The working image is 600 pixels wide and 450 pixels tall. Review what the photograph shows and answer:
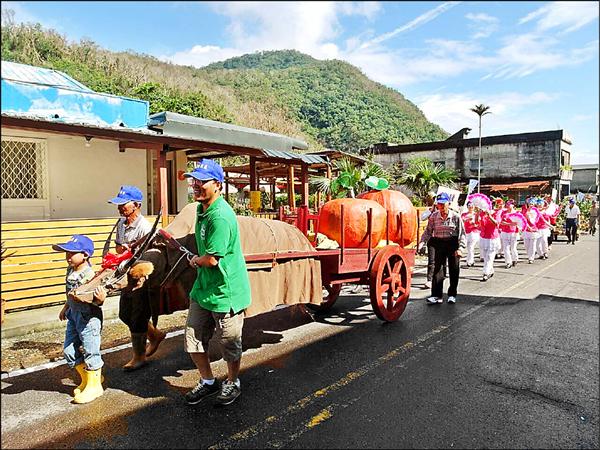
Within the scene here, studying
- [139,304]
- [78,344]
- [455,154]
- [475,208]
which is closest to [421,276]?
[475,208]

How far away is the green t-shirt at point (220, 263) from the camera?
10.4 feet

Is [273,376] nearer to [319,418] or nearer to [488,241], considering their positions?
[319,418]

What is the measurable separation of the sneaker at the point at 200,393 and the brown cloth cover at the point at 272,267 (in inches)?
25.8

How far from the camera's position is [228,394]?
3.48 m

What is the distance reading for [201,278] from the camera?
133 inches

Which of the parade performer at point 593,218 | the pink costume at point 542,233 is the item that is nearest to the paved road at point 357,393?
the pink costume at point 542,233

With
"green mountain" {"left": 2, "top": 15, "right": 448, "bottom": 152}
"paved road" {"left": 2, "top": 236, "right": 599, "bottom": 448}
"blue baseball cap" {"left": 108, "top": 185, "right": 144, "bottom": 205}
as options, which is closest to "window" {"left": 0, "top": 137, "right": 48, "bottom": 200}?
"green mountain" {"left": 2, "top": 15, "right": 448, "bottom": 152}

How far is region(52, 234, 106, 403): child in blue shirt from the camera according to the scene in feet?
10.1

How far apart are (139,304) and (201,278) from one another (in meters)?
1.08

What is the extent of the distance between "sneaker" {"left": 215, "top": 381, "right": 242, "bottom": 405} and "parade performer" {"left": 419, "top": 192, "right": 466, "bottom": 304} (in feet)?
14.8

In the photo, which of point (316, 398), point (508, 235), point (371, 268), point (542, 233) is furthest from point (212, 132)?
point (542, 233)

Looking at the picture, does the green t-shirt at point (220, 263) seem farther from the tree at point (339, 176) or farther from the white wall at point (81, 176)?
Answer: the white wall at point (81, 176)

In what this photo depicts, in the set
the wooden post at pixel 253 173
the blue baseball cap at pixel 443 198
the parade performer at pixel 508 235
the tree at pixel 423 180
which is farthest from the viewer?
the tree at pixel 423 180

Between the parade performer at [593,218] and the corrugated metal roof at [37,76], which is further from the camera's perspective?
the parade performer at [593,218]
